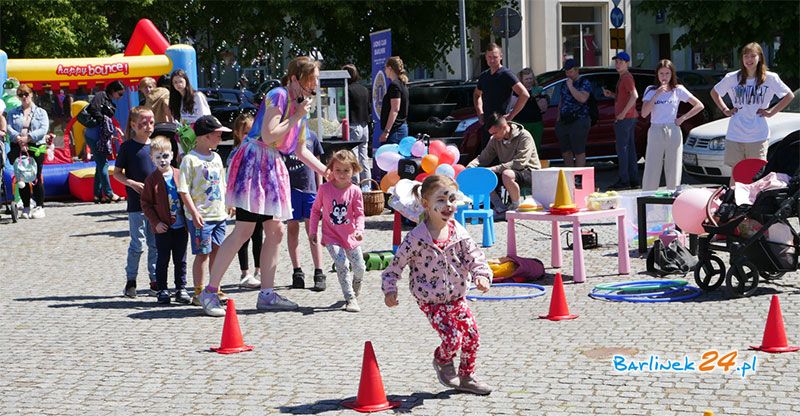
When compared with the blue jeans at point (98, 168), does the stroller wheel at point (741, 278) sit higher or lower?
lower

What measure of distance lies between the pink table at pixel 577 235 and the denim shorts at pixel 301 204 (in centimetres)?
180

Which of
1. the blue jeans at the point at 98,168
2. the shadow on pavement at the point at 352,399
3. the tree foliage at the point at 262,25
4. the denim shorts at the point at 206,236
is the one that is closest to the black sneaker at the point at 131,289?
the denim shorts at the point at 206,236

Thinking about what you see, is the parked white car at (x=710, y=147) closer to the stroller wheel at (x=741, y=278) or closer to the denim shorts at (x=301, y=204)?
the stroller wheel at (x=741, y=278)

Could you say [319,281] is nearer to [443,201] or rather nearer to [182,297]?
[182,297]

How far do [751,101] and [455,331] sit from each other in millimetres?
6974

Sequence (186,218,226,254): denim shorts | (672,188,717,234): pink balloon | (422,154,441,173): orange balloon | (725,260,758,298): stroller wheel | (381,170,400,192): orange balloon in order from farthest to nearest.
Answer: (381,170,400,192): orange balloon → (422,154,441,173): orange balloon → (672,188,717,234): pink balloon → (186,218,226,254): denim shorts → (725,260,758,298): stroller wheel

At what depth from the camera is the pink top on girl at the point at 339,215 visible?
31.4 feet

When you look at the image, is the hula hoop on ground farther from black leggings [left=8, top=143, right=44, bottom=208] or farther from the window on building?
the window on building

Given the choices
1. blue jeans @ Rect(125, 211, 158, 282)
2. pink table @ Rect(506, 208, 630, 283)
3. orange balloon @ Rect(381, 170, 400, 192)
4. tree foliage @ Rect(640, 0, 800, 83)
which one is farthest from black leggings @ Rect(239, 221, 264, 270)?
tree foliage @ Rect(640, 0, 800, 83)

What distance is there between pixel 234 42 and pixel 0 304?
23267mm

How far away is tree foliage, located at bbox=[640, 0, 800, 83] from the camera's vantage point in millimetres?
23203

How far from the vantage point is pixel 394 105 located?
16375 mm

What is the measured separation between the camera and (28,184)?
17312 mm

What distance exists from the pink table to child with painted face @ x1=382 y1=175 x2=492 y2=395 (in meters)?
3.83
